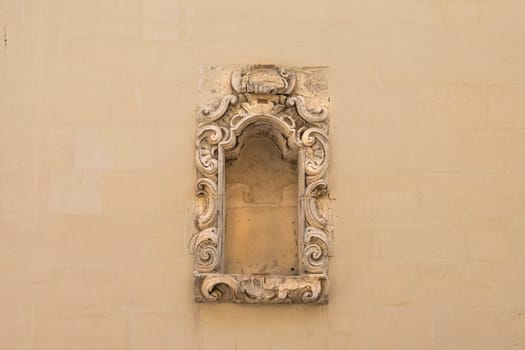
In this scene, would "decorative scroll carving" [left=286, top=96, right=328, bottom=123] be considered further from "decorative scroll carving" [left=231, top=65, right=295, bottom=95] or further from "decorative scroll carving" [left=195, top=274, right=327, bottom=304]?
"decorative scroll carving" [left=195, top=274, right=327, bottom=304]

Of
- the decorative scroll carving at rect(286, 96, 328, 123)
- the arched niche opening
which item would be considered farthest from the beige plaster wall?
the arched niche opening

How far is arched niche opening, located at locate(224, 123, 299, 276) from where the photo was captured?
20.4 ft

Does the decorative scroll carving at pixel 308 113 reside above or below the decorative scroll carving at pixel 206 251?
above

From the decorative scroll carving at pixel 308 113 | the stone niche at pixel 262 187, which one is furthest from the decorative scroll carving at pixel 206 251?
the decorative scroll carving at pixel 308 113

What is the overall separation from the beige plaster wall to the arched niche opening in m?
0.33

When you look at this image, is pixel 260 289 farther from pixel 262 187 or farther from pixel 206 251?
pixel 262 187
